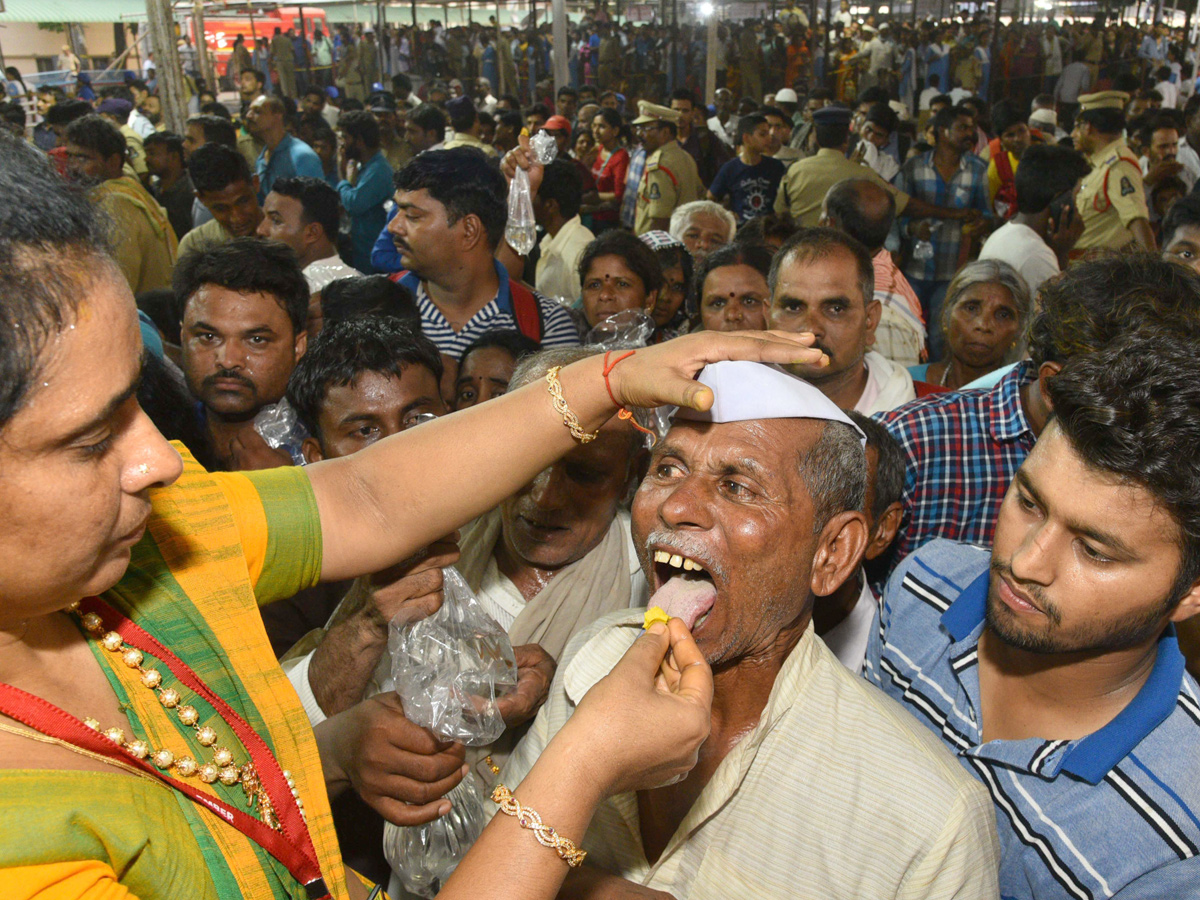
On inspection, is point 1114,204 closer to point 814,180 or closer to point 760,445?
point 814,180

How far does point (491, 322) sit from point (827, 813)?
128 inches

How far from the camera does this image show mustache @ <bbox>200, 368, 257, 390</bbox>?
3.38 m

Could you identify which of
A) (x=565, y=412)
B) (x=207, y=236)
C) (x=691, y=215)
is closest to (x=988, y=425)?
(x=565, y=412)

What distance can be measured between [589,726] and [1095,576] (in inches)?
42.9

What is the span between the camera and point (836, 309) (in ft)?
12.2

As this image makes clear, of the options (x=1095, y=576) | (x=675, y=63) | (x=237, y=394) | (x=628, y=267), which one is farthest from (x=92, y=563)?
(x=675, y=63)

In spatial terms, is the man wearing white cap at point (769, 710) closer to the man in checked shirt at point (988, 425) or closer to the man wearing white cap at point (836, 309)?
the man in checked shirt at point (988, 425)

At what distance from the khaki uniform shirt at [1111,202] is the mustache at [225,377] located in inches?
237

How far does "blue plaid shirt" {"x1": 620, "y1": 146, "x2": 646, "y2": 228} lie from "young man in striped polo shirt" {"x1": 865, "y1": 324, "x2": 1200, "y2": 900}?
7.67m

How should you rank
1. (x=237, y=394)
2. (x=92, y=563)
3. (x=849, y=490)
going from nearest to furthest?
(x=92, y=563) < (x=849, y=490) < (x=237, y=394)

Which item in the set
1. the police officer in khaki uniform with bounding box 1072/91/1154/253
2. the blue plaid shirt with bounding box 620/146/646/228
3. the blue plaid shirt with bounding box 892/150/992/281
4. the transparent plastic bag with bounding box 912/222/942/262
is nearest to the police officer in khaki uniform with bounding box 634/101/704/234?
the blue plaid shirt with bounding box 620/146/646/228

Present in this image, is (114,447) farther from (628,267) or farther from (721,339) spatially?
(628,267)

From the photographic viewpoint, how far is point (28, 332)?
0.99m

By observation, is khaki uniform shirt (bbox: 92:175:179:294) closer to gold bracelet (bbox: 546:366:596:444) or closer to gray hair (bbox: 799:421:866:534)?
gold bracelet (bbox: 546:366:596:444)
